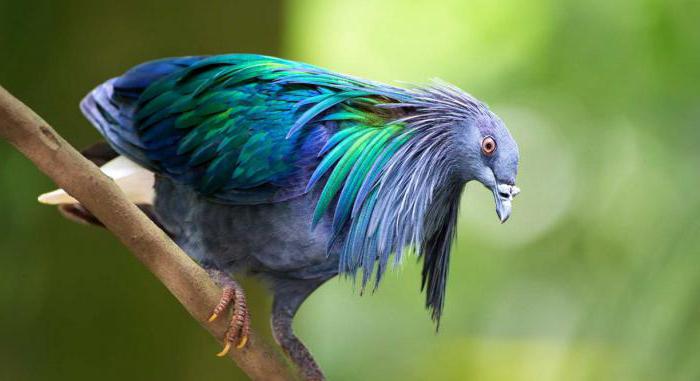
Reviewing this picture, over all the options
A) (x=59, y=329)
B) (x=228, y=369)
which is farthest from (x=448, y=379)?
(x=59, y=329)

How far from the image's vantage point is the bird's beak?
1.70 meters

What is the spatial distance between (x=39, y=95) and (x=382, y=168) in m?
1.32

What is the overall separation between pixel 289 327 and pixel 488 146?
0.84 meters

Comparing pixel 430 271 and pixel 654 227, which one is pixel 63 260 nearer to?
pixel 430 271

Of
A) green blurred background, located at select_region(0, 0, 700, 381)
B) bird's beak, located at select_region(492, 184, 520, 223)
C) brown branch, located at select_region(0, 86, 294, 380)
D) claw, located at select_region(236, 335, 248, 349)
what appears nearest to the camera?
brown branch, located at select_region(0, 86, 294, 380)

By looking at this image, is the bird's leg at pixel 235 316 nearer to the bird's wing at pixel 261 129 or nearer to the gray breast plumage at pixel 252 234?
the gray breast plumage at pixel 252 234

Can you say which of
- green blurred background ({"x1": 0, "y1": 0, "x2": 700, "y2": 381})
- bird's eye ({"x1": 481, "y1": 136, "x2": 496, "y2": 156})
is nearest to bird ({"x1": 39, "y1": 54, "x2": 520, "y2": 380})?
bird's eye ({"x1": 481, "y1": 136, "x2": 496, "y2": 156})

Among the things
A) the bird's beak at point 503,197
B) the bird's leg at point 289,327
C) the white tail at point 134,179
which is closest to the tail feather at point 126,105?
the white tail at point 134,179

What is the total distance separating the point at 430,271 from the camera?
212 cm

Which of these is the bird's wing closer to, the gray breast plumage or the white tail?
the gray breast plumage

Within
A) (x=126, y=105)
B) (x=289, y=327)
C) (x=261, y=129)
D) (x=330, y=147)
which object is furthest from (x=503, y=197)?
(x=126, y=105)

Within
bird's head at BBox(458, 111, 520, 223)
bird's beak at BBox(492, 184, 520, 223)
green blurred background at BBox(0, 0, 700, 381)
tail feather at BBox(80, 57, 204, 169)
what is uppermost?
bird's head at BBox(458, 111, 520, 223)

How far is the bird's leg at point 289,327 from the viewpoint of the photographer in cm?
222

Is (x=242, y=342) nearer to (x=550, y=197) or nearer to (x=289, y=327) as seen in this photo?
(x=289, y=327)
